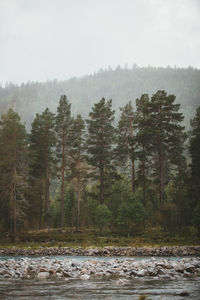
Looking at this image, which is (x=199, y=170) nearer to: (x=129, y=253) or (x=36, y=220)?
(x=129, y=253)

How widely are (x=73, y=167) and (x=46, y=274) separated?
111 feet

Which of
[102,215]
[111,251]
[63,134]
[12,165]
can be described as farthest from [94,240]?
[63,134]

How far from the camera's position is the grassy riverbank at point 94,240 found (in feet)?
105

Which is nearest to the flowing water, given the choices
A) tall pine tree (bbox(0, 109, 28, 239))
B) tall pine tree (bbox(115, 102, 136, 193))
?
tall pine tree (bbox(0, 109, 28, 239))

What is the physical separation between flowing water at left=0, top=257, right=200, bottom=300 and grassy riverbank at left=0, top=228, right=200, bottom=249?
20.5m

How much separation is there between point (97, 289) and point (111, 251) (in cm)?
1954

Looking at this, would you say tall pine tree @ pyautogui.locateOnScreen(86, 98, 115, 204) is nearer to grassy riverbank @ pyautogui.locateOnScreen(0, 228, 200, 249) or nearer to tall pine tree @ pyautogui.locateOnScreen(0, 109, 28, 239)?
grassy riverbank @ pyautogui.locateOnScreen(0, 228, 200, 249)

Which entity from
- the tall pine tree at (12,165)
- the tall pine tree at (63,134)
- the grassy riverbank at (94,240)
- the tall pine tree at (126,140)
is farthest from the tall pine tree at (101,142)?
the tall pine tree at (12,165)

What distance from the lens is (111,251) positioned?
28297 millimetres

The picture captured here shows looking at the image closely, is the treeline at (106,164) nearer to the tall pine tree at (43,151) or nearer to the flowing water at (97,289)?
the tall pine tree at (43,151)

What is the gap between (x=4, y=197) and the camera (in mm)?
38406

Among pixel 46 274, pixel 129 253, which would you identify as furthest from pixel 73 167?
pixel 46 274

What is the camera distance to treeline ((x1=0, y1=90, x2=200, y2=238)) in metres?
37.5

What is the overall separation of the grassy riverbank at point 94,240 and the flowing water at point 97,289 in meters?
20.5
